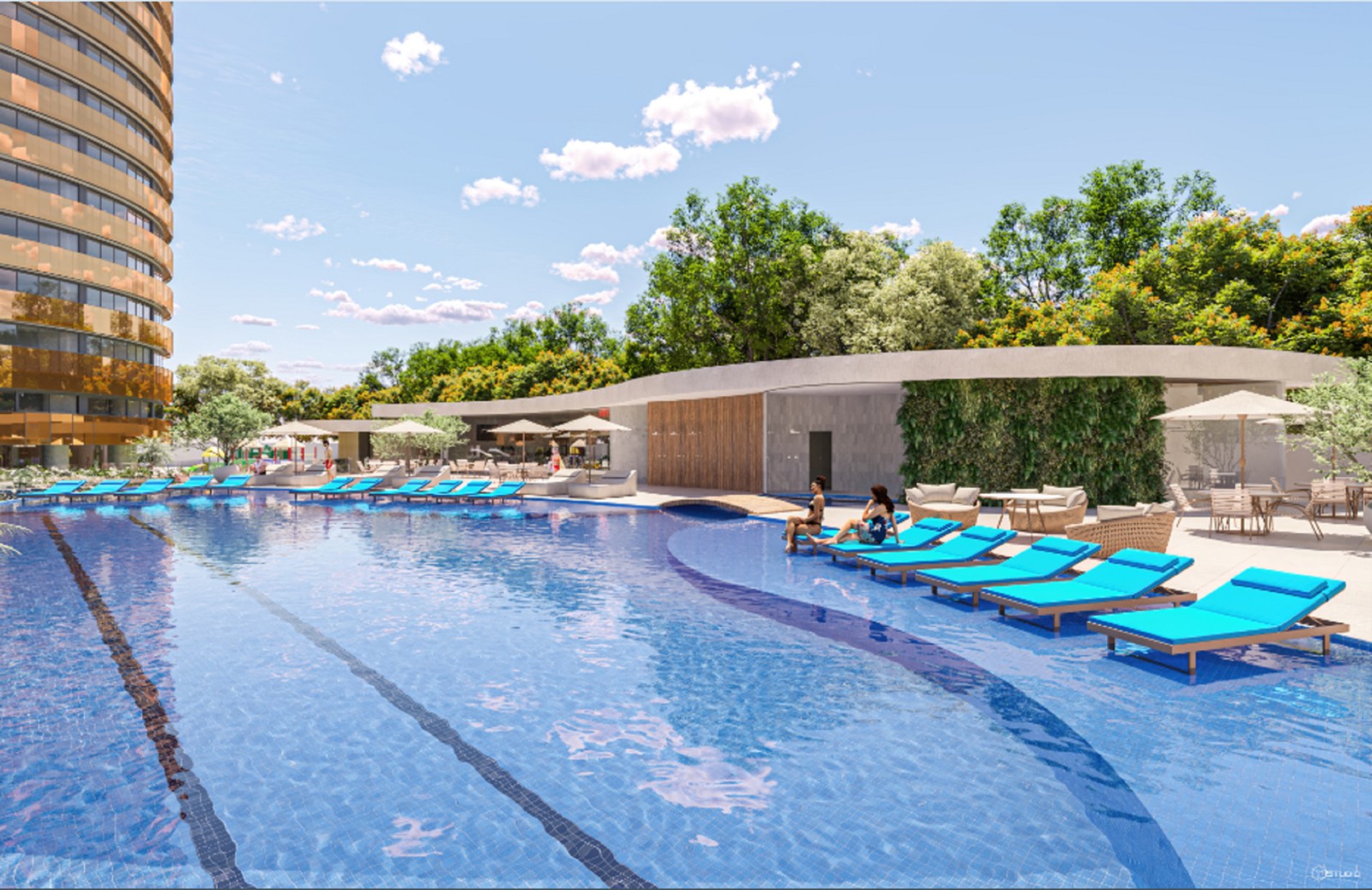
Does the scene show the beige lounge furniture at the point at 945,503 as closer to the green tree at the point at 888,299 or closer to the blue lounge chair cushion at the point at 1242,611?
the blue lounge chair cushion at the point at 1242,611

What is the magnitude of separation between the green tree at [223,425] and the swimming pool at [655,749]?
943 inches

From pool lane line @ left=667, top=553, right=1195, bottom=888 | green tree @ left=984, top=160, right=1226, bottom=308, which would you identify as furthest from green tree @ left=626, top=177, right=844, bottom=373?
pool lane line @ left=667, top=553, right=1195, bottom=888

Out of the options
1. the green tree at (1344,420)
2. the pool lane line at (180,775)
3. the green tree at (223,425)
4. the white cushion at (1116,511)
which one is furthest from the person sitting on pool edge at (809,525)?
the green tree at (223,425)

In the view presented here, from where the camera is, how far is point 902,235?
149 ft

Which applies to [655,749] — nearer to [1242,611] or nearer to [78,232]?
[1242,611]

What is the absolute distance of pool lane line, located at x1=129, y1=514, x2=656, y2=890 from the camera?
3404mm

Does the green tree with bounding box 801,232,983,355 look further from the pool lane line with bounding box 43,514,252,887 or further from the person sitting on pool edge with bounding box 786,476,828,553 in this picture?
the pool lane line with bounding box 43,514,252,887

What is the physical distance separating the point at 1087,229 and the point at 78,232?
159ft

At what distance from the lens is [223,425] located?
3009 centimetres

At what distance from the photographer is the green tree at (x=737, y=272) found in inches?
1679

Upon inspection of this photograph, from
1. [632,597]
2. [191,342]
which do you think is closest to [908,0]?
[632,597]

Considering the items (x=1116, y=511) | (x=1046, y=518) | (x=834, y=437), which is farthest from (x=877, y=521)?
(x=834, y=437)

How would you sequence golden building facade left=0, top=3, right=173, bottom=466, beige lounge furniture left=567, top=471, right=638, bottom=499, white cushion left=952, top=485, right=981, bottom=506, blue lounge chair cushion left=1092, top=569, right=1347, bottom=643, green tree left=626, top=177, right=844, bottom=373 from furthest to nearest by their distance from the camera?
green tree left=626, top=177, right=844, bottom=373
golden building facade left=0, top=3, right=173, bottom=466
beige lounge furniture left=567, top=471, right=638, bottom=499
white cushion left=952, top=485, right=981, bottom=506
blue lounge chair cushion left=1092, top=569, right=1347, bottom=643

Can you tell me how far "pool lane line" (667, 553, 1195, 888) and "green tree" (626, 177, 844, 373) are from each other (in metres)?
35.2
